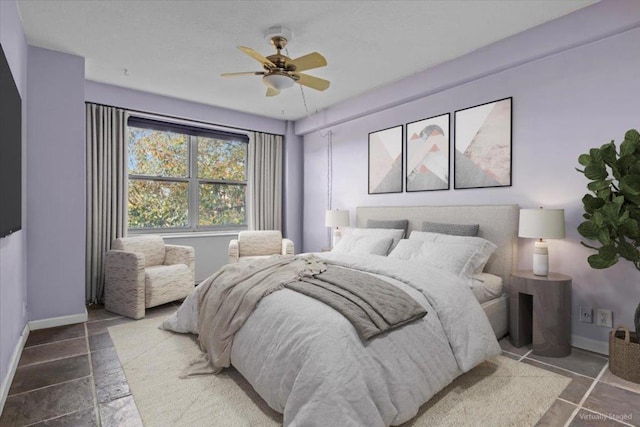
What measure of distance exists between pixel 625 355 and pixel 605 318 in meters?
0.42

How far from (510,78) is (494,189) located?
1042 millimetres

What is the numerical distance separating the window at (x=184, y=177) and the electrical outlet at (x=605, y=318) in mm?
4574


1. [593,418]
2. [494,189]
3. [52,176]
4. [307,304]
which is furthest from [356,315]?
[52,176]

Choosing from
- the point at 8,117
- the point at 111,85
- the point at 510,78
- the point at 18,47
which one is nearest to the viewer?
the point at 8,117

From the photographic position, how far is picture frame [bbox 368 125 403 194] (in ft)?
13.7

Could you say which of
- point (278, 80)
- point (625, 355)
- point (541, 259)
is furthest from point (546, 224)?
point (278, 80)

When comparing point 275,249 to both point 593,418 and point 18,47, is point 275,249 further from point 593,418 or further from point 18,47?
point 593,418

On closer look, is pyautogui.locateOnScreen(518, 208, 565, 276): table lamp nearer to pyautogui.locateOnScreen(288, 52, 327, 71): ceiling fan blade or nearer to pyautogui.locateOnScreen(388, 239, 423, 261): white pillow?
pyautogui.locateOnScreen(388, 239, 423, 261): white pillow

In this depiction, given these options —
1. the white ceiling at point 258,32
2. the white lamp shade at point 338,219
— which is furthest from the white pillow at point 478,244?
the white ceiling at point 258,32

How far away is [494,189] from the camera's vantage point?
10.6ft

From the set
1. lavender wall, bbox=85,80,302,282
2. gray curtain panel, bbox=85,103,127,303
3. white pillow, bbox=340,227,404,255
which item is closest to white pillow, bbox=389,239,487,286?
white pillow, bbox=340,227,404,255

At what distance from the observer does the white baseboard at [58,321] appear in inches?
123

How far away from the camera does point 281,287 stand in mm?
2244

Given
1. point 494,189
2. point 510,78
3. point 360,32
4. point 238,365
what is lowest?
point 238,365
